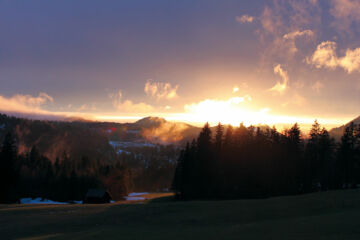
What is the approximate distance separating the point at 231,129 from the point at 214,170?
10.2 m

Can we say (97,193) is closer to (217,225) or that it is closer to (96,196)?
(96,196)

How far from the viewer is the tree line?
168ft

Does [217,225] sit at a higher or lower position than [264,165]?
lower

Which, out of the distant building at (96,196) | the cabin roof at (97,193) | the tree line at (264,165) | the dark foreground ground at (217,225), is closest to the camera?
the dark foreground ground at (217,225)

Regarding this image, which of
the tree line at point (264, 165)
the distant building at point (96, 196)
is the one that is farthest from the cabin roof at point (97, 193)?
the tree line at point (264, 165)

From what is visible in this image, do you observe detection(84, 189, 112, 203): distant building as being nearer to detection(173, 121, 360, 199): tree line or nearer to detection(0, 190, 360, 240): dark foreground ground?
detection(173, 121, 360, 199): tree line

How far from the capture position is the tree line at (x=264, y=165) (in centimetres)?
5128

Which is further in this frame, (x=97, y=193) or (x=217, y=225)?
(x=97, y=193)

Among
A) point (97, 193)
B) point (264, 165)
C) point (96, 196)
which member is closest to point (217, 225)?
point (264, 165)

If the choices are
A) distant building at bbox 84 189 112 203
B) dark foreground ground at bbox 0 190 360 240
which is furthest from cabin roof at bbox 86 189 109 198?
dark foreground ground at bbox 0 190 360 240

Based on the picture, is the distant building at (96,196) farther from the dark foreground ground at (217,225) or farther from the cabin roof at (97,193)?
the dark foreground ground at (217,225)

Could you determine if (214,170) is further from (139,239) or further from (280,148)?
(139,239)

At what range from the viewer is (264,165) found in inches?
2018

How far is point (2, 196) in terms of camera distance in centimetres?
5591
